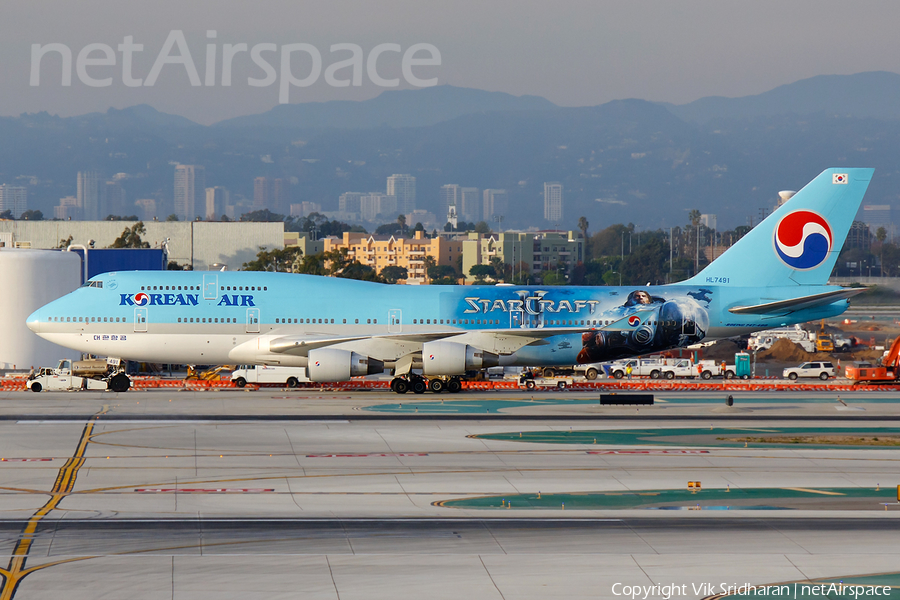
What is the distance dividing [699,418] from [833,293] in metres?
14.6

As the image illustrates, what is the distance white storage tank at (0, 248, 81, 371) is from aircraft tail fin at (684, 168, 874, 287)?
46.6 meters

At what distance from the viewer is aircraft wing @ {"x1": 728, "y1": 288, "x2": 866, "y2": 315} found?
179ft

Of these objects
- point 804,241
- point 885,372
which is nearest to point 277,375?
point 804,241

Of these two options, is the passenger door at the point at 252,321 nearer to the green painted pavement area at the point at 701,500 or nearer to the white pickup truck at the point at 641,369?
the green painted pavement area at the point at 701,500

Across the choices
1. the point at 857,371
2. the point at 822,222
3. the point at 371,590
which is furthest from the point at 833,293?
the point at 371,590

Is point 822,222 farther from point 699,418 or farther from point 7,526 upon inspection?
point 7,526

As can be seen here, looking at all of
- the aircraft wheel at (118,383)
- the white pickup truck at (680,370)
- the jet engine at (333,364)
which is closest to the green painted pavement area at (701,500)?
the jet engine at (333,364)

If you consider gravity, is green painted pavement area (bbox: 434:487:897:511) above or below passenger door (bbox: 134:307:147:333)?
below

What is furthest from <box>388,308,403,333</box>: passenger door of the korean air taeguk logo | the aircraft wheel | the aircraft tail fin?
the korean air taeguk logo

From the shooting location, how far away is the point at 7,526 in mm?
22578

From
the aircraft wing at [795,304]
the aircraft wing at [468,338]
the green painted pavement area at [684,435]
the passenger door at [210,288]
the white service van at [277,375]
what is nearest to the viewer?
the green painted pavement area at [684,435]

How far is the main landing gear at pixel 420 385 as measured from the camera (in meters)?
54.9

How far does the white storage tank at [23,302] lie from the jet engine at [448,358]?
34.1 metres

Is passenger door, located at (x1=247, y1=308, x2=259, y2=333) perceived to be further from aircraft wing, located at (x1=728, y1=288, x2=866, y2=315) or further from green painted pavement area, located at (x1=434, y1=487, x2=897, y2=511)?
green painted pavement area, located at (x1=434, y1=487, x2=897, y2=511)
